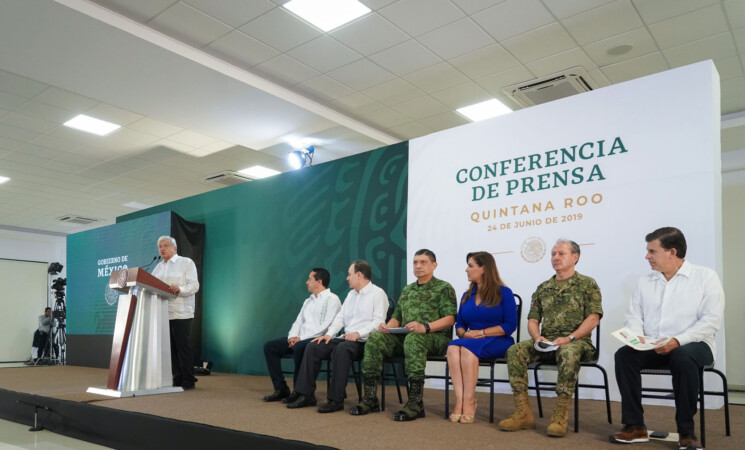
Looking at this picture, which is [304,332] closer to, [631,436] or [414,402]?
[414,402]

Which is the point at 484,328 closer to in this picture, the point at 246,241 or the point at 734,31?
the point at 734,31

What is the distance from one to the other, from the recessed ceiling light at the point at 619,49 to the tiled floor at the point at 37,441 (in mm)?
5220

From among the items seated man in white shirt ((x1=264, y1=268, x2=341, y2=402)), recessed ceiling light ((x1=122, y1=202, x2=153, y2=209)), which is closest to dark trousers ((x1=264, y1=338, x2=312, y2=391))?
seated man in white shirt ((x1=264, y1=268, x2=341, y2=402))

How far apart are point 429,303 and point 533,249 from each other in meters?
1.20

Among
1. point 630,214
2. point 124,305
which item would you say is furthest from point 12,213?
point 630,214

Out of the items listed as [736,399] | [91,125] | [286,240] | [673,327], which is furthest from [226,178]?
[673,327]

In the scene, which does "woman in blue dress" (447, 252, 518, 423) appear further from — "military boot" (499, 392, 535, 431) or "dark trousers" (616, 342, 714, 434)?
"dark trousers" (616, 342, 714, 434)

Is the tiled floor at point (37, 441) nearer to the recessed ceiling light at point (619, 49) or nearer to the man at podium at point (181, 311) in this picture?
the man at podium at point (181, 311)

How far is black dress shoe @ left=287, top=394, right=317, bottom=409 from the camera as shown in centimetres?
367

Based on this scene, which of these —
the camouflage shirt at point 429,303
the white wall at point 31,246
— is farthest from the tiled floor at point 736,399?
the white wall at point 31,246

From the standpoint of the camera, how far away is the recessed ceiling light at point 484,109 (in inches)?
257

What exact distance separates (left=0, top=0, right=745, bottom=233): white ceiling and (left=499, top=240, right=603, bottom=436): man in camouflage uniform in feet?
8.37

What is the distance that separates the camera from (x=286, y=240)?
6.65 metres

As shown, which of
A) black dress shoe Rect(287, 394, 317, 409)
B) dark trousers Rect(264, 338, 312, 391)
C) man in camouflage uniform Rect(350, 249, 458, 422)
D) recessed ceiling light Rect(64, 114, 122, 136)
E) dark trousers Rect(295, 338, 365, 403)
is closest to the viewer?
man in camouflage uniform Rect(350, 249, 458, 422)
